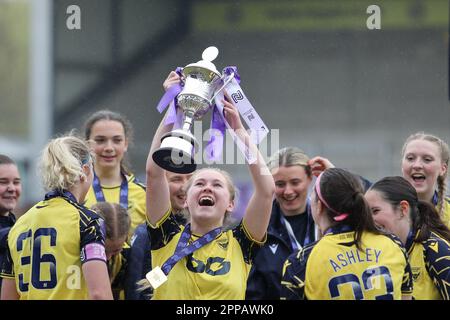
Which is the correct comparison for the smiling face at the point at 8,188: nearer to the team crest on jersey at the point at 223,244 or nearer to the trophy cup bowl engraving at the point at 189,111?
the trophy cup bowl engraving at the point at 189,111

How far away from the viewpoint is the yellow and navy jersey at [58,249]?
3268mm

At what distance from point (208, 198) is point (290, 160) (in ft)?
2.73

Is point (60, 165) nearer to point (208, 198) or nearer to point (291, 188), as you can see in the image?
point (208, 198)

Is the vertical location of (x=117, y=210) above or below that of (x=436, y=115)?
below

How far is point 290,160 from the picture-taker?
14.2 feet

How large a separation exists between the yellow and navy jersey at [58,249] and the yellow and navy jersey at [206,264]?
32 cm

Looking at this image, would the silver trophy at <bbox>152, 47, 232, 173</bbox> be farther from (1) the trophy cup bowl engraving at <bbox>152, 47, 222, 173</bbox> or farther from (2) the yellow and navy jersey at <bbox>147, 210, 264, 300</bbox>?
(2) the yellow and navy jersey at <bbox>147, 210, 264, 300</bbox>

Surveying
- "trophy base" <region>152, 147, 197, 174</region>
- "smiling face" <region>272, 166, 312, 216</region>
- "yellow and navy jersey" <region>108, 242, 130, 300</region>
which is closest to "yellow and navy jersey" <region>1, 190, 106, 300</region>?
"trophy base" <region>152, 147, 197, 174</region>

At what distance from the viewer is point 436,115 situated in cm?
1284

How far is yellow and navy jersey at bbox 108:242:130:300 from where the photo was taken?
3.87 meters

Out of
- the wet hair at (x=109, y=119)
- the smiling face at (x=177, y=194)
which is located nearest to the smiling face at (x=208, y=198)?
the smiling face at (x=177, y=194)

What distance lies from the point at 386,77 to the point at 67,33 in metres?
4.91
